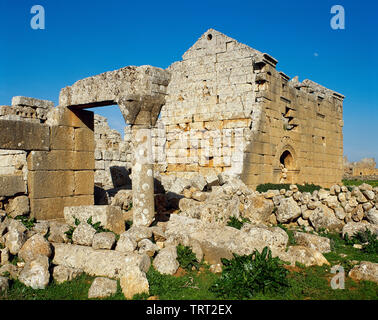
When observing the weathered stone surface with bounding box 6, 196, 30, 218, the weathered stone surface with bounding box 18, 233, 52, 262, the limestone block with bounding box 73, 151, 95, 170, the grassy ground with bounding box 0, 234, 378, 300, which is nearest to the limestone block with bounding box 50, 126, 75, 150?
the limestone block with bounding box 73, 151, 95, 170

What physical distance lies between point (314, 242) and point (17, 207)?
648cm

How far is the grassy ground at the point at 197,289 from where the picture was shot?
511cm

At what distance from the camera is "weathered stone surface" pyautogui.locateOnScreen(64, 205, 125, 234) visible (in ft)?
25.1

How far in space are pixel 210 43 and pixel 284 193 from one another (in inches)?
315

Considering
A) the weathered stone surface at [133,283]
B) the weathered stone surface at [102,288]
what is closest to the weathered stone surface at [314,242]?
the weathered stone surface at [133,283]

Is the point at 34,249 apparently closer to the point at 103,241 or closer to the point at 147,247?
the point at 103,241

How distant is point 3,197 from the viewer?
7.96 metres

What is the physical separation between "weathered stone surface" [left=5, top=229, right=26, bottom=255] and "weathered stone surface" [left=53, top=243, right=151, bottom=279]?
0.58 m

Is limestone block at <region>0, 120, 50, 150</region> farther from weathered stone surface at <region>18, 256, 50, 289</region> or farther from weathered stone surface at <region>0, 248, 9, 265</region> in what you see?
weathered stone surface at <region>18, 256, 50, 289</region>

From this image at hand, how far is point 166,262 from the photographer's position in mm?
6043

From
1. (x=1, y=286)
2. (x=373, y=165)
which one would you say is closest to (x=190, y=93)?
(x=1, y=286)

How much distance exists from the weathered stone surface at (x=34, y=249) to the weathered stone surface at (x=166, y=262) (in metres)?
1.88
